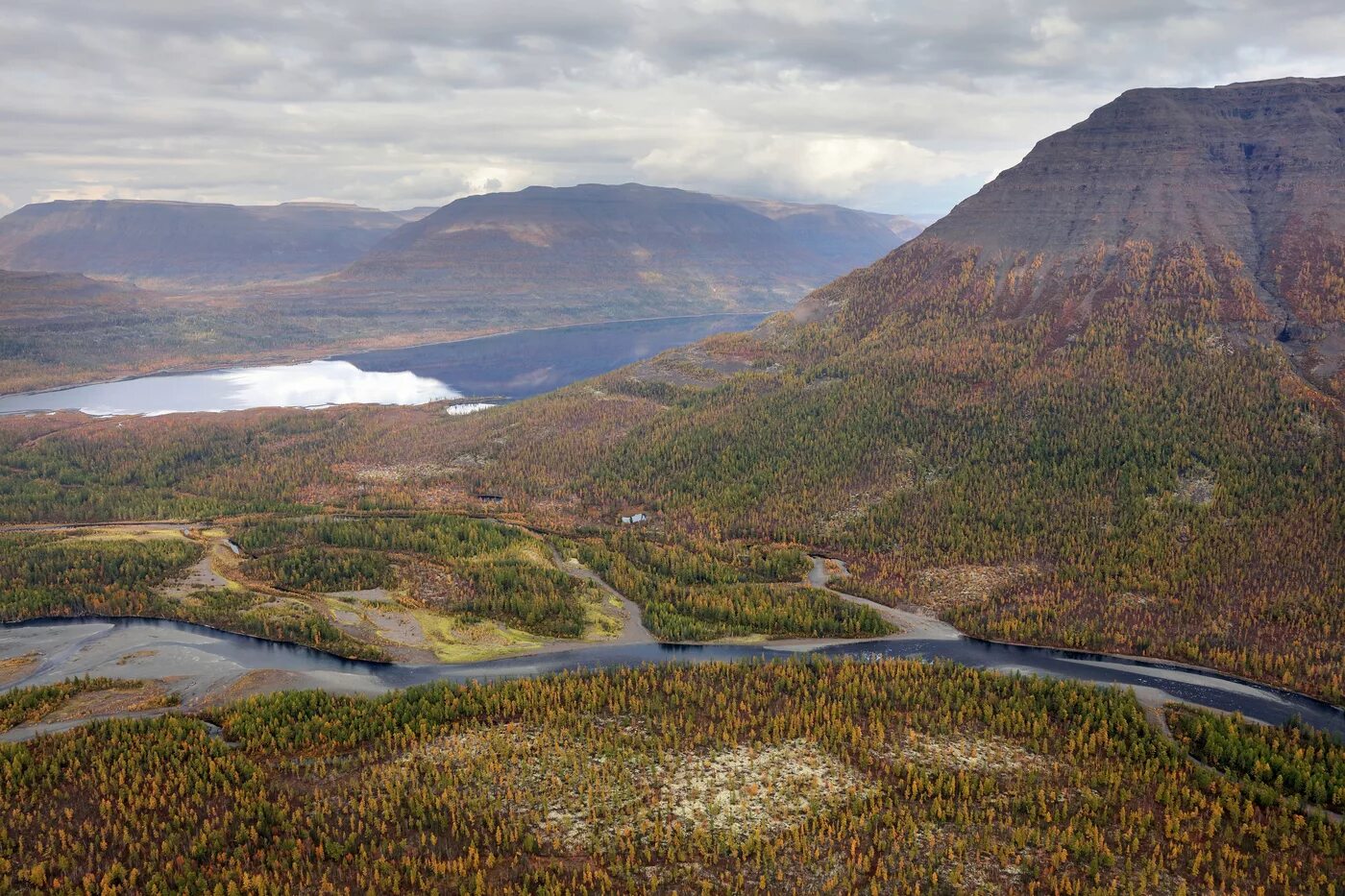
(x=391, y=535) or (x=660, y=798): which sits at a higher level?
(x=391, y=535)

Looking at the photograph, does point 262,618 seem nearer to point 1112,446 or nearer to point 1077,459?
point 1077,459

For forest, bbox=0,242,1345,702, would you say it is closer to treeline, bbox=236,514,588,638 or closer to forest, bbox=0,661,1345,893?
treeline, bbox=236,514,588,638

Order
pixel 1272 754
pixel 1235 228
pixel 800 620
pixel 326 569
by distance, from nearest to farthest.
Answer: pixel 1272 754, pixel 800 620, pixel 326 569, pixel 1235 228

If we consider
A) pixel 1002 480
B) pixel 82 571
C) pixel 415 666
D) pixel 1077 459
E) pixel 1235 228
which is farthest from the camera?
pixel 1235 228

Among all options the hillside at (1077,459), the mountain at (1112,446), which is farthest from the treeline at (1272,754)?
the mountain at (1112,446)

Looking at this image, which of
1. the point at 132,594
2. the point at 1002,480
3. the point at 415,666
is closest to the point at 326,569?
the point at 132,594

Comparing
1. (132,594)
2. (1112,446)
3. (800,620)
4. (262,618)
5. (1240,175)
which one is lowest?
(800,620)

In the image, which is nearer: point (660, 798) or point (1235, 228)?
point (660, 798)

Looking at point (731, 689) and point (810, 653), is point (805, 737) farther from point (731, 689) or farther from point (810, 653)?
point (810, 653)
